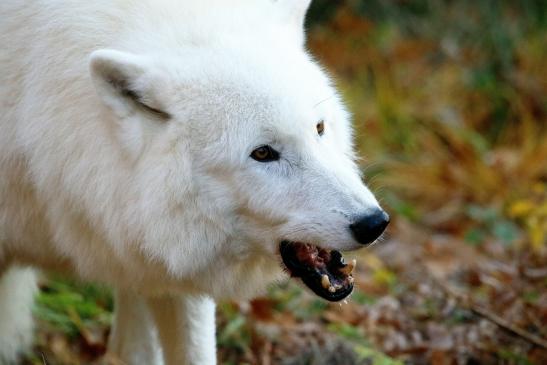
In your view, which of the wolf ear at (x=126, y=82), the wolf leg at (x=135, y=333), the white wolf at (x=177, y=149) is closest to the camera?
the wolf ear at (x=126, y=82)

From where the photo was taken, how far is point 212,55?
330cm

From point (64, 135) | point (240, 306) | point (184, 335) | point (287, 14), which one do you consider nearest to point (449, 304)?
point (240, 306)

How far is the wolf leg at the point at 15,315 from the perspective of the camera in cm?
466

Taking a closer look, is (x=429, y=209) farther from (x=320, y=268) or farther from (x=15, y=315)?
(x=320, y=268)

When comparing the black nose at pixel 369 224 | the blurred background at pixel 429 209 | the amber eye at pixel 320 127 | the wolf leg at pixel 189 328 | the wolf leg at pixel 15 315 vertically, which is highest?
the amber eye at pixel 320 127

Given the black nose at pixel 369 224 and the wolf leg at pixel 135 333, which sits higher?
the black nose at pixel 369 224

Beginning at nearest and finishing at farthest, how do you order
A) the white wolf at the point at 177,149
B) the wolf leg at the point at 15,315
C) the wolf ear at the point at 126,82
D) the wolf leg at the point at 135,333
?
the wolf ear at the point at 126,82
the white wolf at the point at 177,149
the wolf leg at the point at 135,333
the wolf leg at the point at 15,315

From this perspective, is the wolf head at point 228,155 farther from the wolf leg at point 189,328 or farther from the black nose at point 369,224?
the wolf leg at point 189,328

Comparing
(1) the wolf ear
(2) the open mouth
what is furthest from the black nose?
(1) the wolf ear

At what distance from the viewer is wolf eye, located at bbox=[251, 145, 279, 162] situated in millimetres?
3256

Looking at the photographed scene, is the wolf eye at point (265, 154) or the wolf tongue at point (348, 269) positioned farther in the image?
the wolf tongue at point (348, 269)

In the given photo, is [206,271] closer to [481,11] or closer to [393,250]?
[393,250]

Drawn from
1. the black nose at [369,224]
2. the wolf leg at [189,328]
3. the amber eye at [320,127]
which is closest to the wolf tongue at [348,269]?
the black nose at [369,224]

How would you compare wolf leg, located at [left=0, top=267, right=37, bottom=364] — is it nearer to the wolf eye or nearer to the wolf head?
the wolf head
